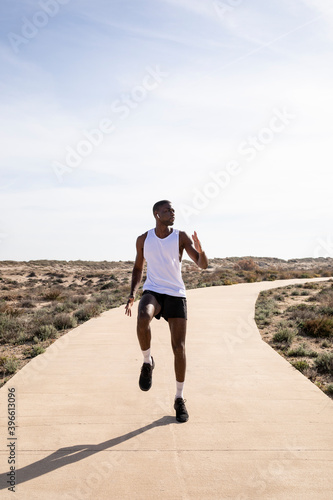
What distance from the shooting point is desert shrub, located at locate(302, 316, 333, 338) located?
10578mm

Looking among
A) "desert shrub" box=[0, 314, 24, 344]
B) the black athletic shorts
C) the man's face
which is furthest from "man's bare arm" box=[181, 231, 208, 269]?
"desert shrub" box=[0, 314, 24, 344]

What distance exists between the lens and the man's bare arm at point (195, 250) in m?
4.67

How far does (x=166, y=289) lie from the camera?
470 centimetres

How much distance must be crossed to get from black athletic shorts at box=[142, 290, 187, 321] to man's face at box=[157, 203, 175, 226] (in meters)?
0.80

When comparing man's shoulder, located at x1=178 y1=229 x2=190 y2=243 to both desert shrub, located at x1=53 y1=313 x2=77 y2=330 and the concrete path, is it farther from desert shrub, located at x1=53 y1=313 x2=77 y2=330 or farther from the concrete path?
desert shrub, located at x1=53 y1=313 x2=77 y2=330

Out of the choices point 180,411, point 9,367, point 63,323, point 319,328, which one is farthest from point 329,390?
point 63,323

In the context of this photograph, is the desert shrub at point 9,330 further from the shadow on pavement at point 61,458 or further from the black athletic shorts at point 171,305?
the shadow on pavement at point 61,458

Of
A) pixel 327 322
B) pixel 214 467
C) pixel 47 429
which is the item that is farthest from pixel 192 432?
pixel 327 322

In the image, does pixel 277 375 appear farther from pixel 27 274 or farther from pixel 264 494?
pixel 27 274

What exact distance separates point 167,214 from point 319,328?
7306 millimetres

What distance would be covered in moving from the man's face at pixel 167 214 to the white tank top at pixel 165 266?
148mm

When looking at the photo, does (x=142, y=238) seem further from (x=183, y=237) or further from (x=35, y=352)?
(x=35, y=352)

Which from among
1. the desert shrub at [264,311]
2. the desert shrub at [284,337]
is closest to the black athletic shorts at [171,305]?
the desert shrub at [284,337]

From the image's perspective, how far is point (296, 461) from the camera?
357 cm
